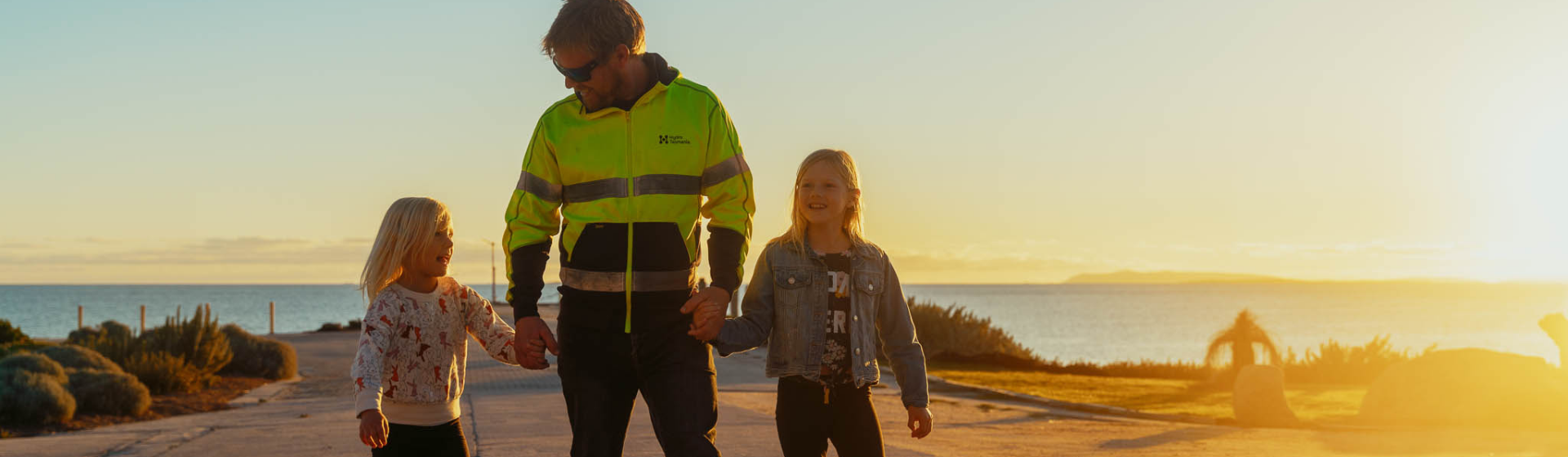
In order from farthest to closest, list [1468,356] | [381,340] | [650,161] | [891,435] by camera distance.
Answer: [1468,356] → [891,435] → [381,340] → [650,161]

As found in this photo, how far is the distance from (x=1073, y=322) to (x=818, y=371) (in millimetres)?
88361

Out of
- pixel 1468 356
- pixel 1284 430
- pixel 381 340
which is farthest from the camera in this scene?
pixel 1468 356

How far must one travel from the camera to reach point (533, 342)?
11.7ft

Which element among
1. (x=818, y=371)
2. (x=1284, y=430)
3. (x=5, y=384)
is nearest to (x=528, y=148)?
(x=818, y=371)

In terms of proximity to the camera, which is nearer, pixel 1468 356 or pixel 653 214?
pixel 653 214

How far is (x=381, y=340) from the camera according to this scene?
385 centimetres

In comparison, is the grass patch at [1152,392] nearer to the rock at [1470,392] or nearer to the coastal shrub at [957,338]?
the rock at [1470,392]

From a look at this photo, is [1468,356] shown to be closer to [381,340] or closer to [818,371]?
[818,371]

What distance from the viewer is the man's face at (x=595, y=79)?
3.42m

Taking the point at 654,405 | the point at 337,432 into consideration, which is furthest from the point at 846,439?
the point at 337,432

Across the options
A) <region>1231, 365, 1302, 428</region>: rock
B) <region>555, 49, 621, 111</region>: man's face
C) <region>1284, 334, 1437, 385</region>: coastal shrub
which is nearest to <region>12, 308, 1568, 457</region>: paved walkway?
<region>1231, 365, 1302, 428</region>: rock

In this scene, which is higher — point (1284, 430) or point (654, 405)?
point (654, 405)

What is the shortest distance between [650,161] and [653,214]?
0.46 ft

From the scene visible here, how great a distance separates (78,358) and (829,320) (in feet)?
41.2
